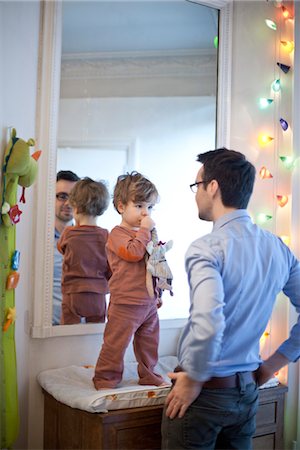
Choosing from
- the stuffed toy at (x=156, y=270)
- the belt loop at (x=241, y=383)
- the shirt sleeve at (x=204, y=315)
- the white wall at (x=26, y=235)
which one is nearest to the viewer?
the shirt sleeve at (x=204, y=315)

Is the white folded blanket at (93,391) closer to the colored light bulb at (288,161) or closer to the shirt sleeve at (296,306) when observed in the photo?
the shirt sleeve at (296,306)

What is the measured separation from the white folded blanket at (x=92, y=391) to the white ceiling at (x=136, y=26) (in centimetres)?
132

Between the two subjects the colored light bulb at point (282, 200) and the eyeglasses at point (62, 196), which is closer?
the eyeglasses at point (62, 196)

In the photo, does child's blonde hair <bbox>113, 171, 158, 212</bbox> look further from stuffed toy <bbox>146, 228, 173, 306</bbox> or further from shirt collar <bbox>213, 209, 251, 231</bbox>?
shirt collar <bbox>213, 209, 251, 231</bbox>

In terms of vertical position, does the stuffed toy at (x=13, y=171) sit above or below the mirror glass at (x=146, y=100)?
below

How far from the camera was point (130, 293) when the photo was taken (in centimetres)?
225

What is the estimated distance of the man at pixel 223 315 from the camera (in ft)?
5.25

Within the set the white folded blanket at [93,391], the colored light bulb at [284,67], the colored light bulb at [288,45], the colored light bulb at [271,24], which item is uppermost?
the colored light bulb at [271,24]

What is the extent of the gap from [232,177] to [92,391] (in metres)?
0.96

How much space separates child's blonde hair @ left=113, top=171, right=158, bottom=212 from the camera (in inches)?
90.0

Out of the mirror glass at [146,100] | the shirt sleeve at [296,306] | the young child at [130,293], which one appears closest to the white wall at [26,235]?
the mirror glass at [146,100]

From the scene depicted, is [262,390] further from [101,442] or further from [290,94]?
[290,94]

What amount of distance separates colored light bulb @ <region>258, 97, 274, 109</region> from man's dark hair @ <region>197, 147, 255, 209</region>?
1.13 meters

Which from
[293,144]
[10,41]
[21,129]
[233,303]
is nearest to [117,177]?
[21,129]
